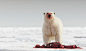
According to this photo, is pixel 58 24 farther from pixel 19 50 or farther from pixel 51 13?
pixel 19 50

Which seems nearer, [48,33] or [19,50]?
[19,50]

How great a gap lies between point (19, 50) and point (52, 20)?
3.46 ft

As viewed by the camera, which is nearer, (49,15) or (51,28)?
(49,15)

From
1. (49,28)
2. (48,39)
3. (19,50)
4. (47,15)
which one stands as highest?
(47,15)

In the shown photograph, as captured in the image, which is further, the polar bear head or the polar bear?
the polar bear

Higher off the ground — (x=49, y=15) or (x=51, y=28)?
(x=49, y=15)

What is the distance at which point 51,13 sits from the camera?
2.74 meters

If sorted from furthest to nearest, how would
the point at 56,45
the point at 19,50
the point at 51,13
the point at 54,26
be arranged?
the point at 54,26
the point at 51,13
the point at 56,45
the point at 19,50

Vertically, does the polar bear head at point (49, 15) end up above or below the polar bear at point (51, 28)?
above

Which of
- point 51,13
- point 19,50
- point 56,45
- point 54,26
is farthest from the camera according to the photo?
point 54,26

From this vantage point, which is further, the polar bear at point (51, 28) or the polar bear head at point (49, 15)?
the polar bear at point (51, 28)

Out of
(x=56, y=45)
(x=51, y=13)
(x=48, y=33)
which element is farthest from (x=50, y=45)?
(x=51, y=13)

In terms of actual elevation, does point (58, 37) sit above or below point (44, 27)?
below

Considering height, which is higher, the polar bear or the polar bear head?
the polar bear head
